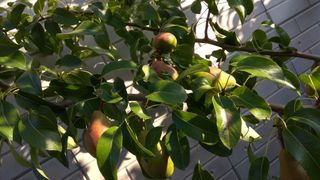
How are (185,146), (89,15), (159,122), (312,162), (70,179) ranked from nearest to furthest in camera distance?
(312,162) → (185,146) → (89,15) → (70,179) → (159,122)

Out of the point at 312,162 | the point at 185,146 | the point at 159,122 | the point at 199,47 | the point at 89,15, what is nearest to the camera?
the point at 312,162

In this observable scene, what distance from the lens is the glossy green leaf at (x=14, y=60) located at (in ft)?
2.78

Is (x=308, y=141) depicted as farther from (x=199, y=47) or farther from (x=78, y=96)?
(x=199, y=47)

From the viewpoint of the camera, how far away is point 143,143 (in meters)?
0.92

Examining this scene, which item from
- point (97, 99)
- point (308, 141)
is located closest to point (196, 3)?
point (97, 99)

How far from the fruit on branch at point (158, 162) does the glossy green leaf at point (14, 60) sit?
0.28 meters

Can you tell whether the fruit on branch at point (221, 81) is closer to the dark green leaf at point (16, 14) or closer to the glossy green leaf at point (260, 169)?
the glossy green leaf at point (260, 169)

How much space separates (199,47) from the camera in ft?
5.58

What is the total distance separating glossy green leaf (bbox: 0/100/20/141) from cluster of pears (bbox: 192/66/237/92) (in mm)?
378

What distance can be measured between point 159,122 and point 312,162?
835 mm

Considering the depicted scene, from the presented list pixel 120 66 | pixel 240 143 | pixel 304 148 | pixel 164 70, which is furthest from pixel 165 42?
pixel 240 143

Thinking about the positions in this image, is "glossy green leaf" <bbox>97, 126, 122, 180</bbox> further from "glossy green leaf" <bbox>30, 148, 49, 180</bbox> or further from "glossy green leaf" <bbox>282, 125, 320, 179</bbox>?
"glossy green leaf" <bbox>282, 125, 320, 179</bbox>

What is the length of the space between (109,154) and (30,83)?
232mm

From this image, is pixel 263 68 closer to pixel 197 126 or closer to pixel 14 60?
pixel 197 126
